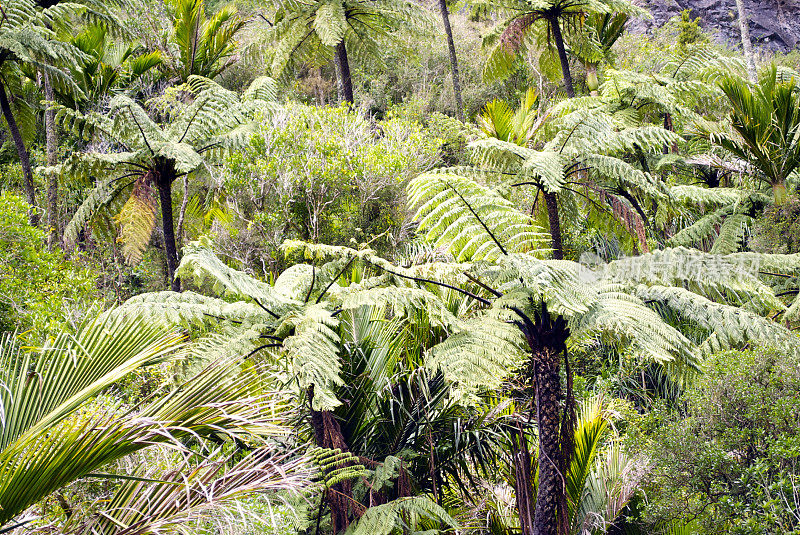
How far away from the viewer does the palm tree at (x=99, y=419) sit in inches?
78.9

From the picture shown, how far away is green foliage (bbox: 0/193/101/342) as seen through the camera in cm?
520

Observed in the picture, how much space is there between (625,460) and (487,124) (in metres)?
4.96

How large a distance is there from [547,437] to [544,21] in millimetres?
8743

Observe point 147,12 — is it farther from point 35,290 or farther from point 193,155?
point 35,290

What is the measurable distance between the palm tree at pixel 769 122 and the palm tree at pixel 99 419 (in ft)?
18.0

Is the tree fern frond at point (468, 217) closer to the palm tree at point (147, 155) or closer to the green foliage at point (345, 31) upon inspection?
the palm tree at point (147, 155)

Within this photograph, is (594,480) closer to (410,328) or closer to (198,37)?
(410,328)

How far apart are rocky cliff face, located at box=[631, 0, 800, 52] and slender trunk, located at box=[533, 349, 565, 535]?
78.5ft

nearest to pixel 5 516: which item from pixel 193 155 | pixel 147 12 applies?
pixel 193 155

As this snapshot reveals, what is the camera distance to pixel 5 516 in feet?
6.56

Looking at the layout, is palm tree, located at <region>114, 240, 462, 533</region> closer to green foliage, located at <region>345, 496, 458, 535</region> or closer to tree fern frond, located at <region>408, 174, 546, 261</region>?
green foliage, located at <region>345, 496, 458, 535</region>

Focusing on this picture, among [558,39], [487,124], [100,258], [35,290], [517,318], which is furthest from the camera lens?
[100,258]

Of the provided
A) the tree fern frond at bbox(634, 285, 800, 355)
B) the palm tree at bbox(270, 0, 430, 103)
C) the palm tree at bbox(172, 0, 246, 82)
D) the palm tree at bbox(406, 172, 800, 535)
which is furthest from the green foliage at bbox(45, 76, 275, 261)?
the tree fern frond at bbox(634, 285, 800, 355)

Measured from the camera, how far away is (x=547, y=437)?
4.52 metres
